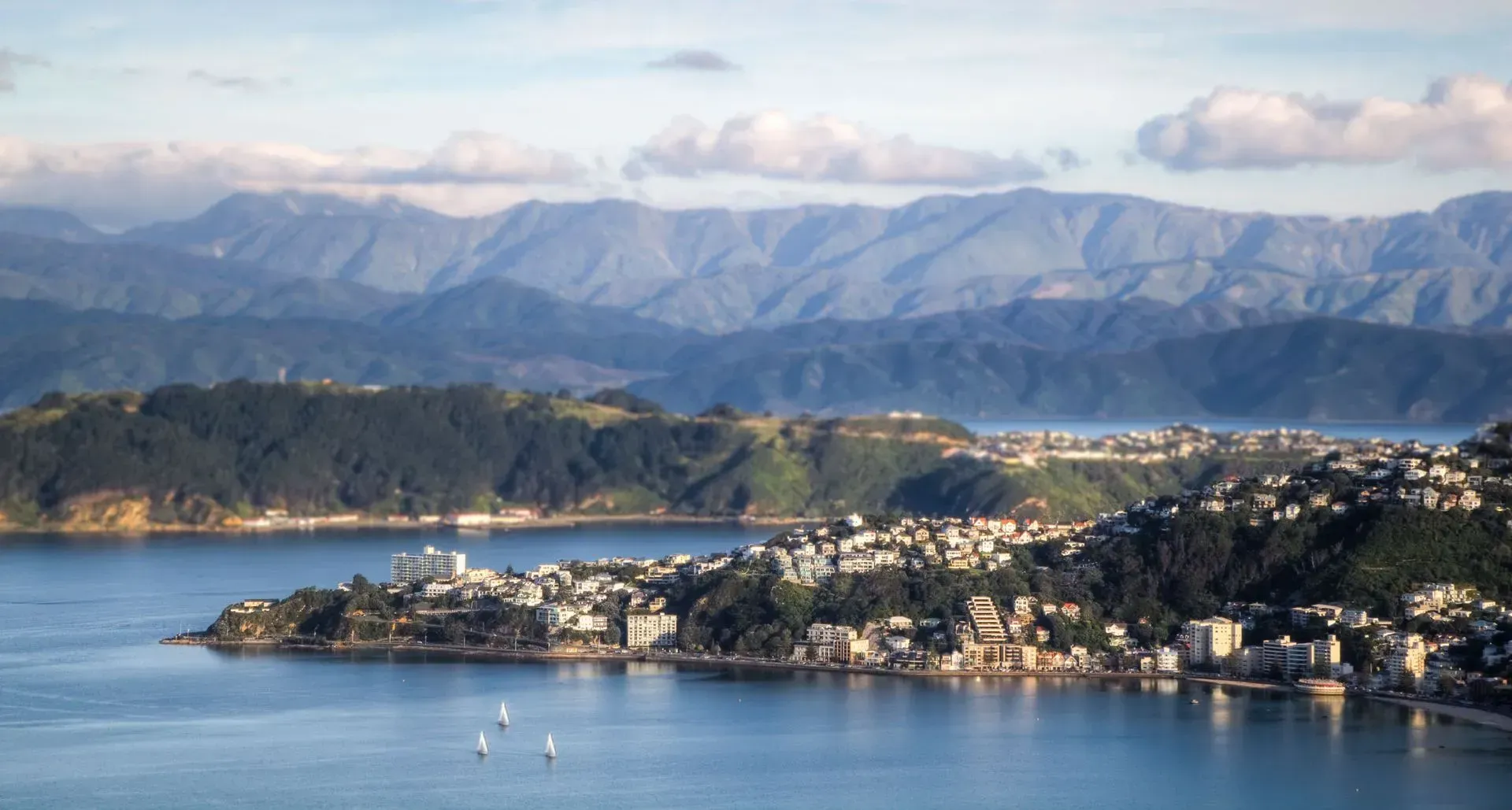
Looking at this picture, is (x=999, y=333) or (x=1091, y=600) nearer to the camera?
(x=1091, y=600)

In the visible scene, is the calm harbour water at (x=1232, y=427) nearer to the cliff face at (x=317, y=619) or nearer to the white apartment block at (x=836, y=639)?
the white apartment block at (x=836, y=639)

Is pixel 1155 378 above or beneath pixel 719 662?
above

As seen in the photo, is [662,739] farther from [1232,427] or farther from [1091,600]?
[1232,427]

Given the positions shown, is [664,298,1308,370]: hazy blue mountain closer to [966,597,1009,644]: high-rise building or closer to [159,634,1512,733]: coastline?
[159,634,1512,733]: coastline

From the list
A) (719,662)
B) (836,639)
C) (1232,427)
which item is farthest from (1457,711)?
(1232,427)

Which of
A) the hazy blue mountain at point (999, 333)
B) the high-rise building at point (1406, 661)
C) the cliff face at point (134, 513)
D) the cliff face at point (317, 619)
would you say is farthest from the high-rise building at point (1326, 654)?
the hazy blue mountain at point (999, 333)

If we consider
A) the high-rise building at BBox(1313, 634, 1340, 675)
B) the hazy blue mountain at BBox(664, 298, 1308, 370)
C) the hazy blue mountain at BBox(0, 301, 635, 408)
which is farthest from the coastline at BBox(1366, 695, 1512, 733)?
the hazy blue mountain at BBox(664, 298, 1308, 370)

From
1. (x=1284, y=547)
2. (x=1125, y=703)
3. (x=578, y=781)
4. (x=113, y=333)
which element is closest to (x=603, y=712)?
(x=578, y=781)
